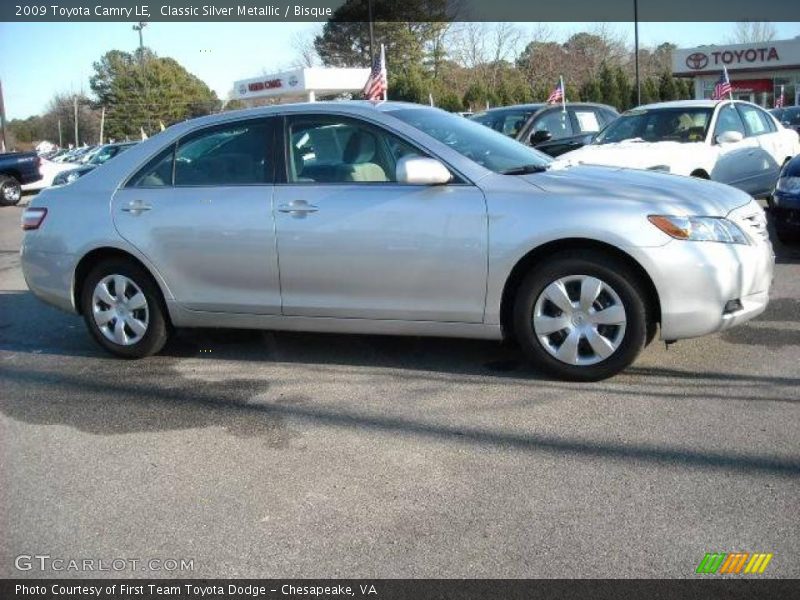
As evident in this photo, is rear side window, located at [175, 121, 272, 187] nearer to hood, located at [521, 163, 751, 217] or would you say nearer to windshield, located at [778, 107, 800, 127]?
hood, located at [521, 163, 751, 217]

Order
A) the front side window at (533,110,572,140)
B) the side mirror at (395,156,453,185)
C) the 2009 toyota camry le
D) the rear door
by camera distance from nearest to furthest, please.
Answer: the 2009 toyota camry le
the side mirror at (395,156,453,185)
the rear door
the front side window at (533,110,572,140)

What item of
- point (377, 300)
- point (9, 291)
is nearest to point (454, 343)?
point (377, 300)

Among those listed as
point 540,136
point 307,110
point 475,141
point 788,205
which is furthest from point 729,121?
point 307,110

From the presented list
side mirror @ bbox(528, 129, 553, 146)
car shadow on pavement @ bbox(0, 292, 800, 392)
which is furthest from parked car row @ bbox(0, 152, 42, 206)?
car shadow on pavement @ bbox(0, 292, 800, 392)

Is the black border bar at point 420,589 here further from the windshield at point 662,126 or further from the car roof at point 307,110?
the windshield at point 662,126

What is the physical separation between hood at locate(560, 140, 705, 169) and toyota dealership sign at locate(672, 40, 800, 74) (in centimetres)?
4039

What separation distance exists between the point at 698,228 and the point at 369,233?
1841 millimetres

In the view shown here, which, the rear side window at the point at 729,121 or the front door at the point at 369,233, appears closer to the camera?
the front door at the point at 369,233

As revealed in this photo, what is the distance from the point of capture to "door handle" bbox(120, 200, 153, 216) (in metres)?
5.45

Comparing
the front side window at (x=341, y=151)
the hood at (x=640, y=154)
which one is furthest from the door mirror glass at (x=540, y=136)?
the front side window at (x=341, y=151)

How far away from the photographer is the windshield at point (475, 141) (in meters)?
5.03

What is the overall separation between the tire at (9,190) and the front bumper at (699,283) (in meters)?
22.0

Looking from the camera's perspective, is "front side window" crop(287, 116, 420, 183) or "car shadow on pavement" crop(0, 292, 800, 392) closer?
"car shadow on pavement" crop(0, 292, 800, 392)

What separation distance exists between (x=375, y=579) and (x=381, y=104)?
338 centimetres
